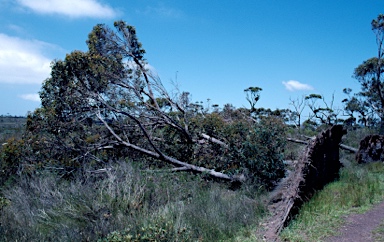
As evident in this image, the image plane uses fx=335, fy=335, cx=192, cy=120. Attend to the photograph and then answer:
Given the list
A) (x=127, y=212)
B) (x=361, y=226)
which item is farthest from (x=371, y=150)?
(x=127, y=212)

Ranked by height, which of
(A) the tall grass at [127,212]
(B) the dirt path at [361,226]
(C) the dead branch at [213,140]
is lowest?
(B) the dirt path at [361,226]

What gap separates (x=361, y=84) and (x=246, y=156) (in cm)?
1952

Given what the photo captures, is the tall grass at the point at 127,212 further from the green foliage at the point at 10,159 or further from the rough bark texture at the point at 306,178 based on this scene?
the green foliage at the point at 10,159

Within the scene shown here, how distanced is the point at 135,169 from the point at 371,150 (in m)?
8.86

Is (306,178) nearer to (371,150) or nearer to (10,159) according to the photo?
(371,150)

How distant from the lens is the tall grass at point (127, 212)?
5.07 meters

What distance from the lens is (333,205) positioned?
22.1ft

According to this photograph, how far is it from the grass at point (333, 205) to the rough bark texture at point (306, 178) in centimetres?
18

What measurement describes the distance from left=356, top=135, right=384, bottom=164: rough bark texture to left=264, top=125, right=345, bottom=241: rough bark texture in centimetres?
319

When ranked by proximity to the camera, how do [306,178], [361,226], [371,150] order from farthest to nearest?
[371,150] < [306,178] < [361,226]

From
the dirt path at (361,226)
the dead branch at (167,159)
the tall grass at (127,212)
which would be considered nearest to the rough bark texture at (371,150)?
the dirt path at (361,226)

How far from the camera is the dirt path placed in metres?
5.31

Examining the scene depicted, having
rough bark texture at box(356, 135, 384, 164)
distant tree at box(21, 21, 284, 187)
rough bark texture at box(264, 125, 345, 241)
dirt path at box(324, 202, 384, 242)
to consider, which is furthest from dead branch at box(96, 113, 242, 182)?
rough bark texture at box(356, 135, 384, 164)

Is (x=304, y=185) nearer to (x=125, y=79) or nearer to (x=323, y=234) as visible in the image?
(x=323, y=234)
